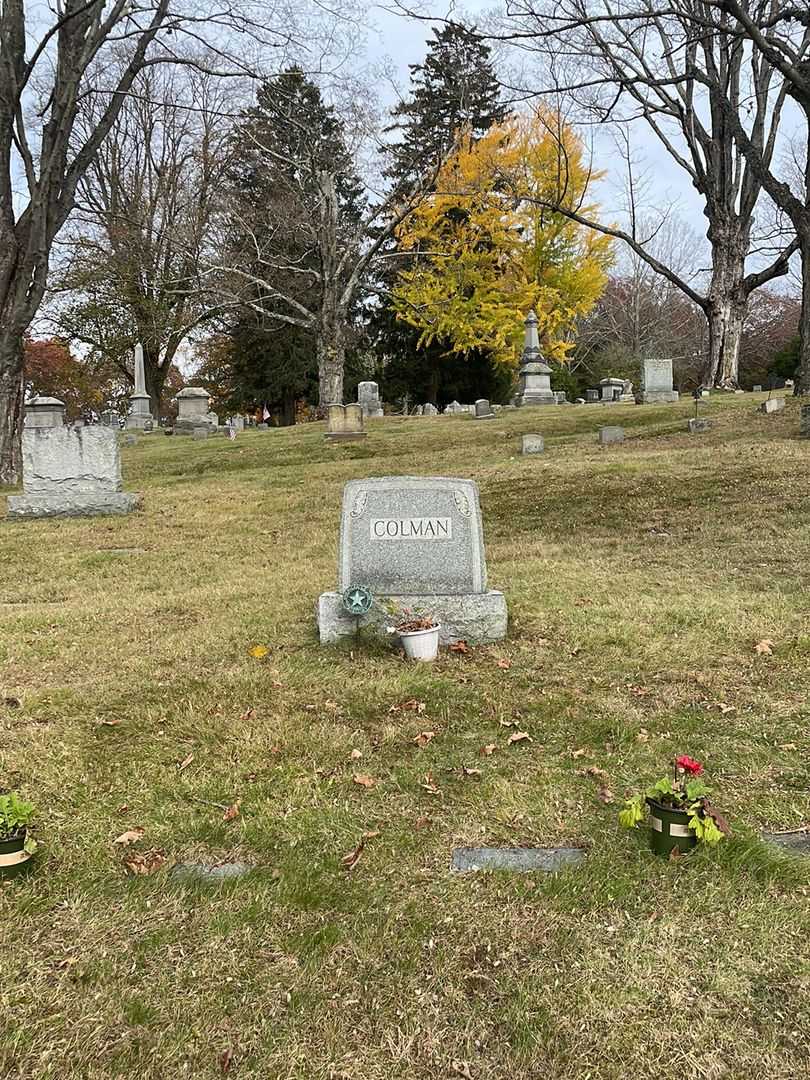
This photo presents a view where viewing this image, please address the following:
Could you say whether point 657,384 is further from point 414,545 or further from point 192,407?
point 414,545

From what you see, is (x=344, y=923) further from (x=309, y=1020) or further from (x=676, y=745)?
→ (x=676, y=745)

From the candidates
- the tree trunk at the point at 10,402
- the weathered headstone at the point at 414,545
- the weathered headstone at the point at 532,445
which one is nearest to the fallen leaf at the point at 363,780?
the weathered headstone at the point at 414,545

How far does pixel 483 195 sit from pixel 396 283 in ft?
27.3

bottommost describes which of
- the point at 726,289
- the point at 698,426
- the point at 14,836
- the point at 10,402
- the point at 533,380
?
the point at 14,836

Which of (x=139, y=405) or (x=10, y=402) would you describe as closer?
(x=10, y=402)

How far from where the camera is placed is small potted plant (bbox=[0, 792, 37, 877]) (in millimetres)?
2432

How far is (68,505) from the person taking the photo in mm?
10266

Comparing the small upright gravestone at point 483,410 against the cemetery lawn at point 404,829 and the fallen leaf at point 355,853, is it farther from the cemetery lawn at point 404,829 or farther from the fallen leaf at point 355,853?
the fallen leaf at point 355,853

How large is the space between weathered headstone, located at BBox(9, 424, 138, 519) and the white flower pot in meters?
7.40

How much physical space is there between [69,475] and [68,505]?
0.43 meters

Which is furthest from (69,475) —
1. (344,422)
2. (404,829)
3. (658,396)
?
(658,396)

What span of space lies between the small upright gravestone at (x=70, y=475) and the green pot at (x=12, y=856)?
8.53m

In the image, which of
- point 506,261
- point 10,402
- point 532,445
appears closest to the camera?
point 10,402

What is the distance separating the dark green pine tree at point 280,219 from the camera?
74.9 ft
